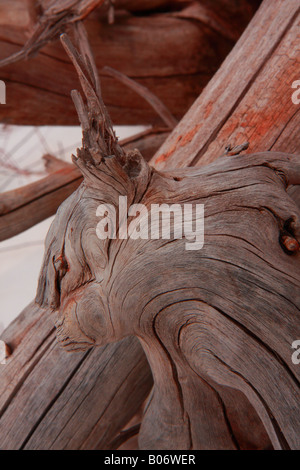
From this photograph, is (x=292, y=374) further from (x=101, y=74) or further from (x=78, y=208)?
(x=101, y=74)

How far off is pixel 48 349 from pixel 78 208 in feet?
1.68

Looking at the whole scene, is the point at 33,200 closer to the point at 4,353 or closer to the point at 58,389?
the point at 4,353

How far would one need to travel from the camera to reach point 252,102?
1.29m

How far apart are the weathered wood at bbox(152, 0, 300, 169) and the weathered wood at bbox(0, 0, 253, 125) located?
685mm

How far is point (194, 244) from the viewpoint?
85 centimetres

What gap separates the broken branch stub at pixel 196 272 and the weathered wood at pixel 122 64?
121cm

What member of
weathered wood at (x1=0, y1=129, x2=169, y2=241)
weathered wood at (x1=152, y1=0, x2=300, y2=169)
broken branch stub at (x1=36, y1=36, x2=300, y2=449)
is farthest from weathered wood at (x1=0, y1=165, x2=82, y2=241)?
broken branch stub at (x1=36, y1=36, x2=300, y2=449)

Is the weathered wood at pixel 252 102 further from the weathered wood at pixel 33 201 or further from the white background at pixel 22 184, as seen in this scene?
the white background at pixel 22 184

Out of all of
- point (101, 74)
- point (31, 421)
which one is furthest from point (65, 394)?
point (101, 74)

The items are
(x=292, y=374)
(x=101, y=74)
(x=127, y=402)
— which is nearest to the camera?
(x=292, y=374)

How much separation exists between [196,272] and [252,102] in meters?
0.65

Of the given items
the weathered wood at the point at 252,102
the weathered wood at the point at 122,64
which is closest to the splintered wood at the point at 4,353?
the weathered wood at the point at 252,102

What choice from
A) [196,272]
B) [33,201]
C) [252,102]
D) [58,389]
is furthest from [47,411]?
[252,102]
